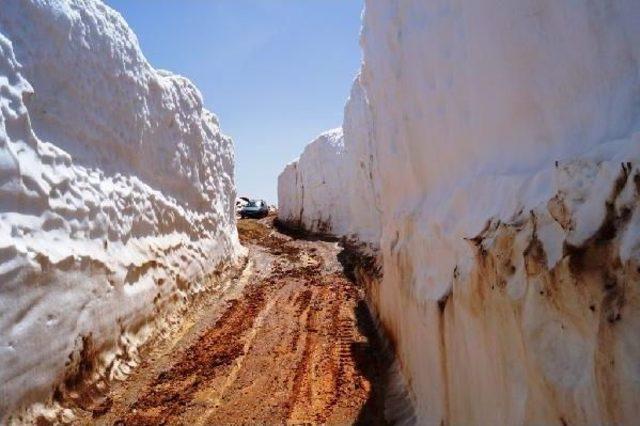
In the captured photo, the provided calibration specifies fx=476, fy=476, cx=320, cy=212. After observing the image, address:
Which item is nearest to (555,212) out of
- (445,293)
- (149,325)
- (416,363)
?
(445,293)

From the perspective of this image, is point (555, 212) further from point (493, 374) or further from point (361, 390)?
point (361, 390)

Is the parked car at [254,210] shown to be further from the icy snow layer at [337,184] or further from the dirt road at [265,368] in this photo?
the dirt road at [265,368]

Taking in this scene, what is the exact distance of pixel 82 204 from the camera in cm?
564

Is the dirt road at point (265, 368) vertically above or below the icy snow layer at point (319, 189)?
below

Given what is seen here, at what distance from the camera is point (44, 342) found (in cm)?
438

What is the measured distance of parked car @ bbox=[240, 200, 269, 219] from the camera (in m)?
28.2

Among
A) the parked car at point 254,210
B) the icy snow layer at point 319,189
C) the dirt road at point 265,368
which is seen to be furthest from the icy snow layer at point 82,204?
the parked car at point 254,210

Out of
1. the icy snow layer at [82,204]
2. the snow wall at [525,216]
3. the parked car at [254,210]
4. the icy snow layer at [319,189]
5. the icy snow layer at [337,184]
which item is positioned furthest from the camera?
the parked car at [254,210]

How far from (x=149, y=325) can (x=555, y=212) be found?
5.98m

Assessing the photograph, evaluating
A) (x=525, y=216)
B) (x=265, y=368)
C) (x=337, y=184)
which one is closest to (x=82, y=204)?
(x=265, y=368)

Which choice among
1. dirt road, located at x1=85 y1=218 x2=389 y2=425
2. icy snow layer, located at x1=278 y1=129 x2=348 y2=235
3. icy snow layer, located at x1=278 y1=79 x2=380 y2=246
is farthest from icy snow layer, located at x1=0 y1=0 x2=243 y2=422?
icy snow layer, located at x1=278 y1=129 x2=348 y2=235

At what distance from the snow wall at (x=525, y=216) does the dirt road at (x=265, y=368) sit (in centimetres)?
89

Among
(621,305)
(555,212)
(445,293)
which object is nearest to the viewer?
(621,305)

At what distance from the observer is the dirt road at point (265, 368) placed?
498 centimetres
